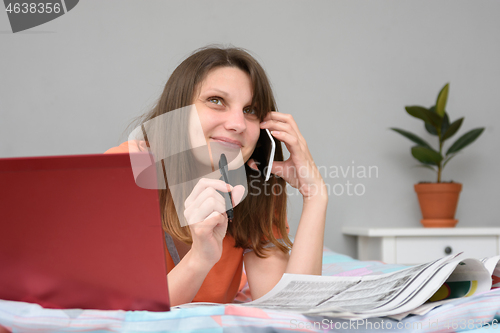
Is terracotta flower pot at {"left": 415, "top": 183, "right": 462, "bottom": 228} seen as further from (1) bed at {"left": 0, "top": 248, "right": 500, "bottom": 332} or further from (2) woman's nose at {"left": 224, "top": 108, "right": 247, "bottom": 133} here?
(1) bed at {"left": 0, "top": 248, "right": 500, "bottom": 332}

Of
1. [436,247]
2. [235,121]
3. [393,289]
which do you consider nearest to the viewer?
[393,289]

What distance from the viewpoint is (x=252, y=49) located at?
6.33ft

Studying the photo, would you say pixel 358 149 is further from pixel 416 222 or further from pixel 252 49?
pixel 252 49

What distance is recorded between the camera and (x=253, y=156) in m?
1.01

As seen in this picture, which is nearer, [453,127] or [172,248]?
[172,248]

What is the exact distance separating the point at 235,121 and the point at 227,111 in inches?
1.4

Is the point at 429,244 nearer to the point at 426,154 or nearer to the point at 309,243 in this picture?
the point at 426,154

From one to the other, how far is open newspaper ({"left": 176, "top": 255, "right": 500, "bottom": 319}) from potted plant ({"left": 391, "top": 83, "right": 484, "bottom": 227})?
1.29 metres

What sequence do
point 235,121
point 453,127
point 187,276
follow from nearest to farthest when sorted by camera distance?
1. point 187,276
2. point 235,121
3. point 453,127

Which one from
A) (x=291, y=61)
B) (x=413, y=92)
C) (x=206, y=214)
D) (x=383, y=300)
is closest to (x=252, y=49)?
(x=291, y=61)

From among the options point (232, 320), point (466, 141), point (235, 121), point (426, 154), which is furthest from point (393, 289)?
point (466, 141)

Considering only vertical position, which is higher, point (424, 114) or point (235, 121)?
point (235, 121)

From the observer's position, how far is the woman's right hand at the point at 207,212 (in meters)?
0.57

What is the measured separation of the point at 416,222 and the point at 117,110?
153 cm
